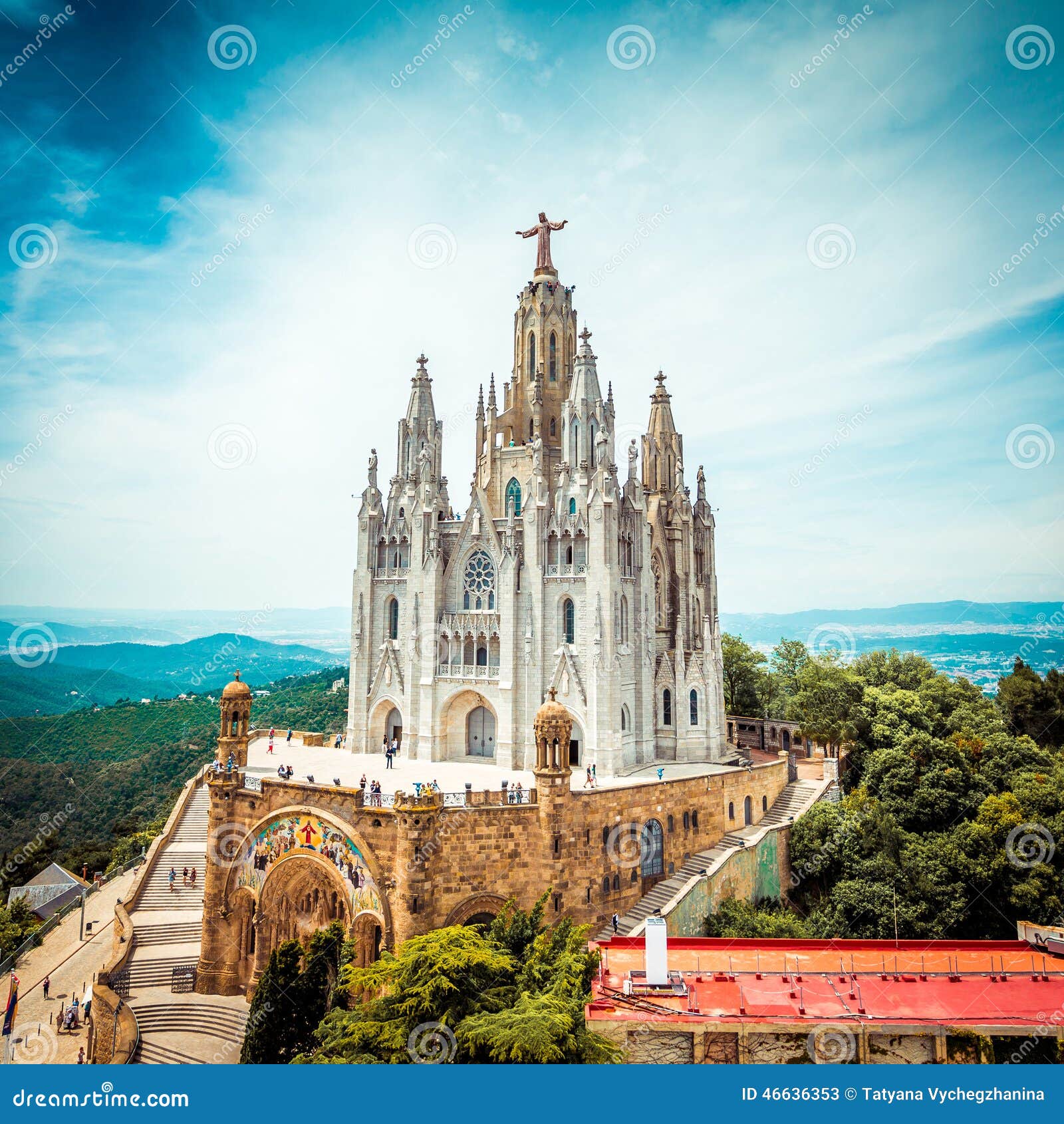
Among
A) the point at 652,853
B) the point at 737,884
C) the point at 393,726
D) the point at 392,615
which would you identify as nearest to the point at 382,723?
the point at 393,726

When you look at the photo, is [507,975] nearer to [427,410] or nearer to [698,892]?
[698,892]

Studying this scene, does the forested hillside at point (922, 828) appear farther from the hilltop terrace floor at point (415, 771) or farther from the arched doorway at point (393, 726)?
the arched doorway at point (393, 726)

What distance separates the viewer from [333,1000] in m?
22.7

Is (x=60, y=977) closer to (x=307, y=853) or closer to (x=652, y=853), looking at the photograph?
(x=307, y=853)

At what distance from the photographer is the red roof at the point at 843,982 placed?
665 inches

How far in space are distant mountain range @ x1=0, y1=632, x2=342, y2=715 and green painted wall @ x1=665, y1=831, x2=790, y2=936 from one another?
62.5 m

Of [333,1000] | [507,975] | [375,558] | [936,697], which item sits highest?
[375,558]

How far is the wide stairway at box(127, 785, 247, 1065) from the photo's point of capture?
2470cm

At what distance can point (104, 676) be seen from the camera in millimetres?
145625

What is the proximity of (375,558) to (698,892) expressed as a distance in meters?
23.4

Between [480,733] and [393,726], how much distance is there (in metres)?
5.11

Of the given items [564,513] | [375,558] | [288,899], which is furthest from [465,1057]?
[375,558]
